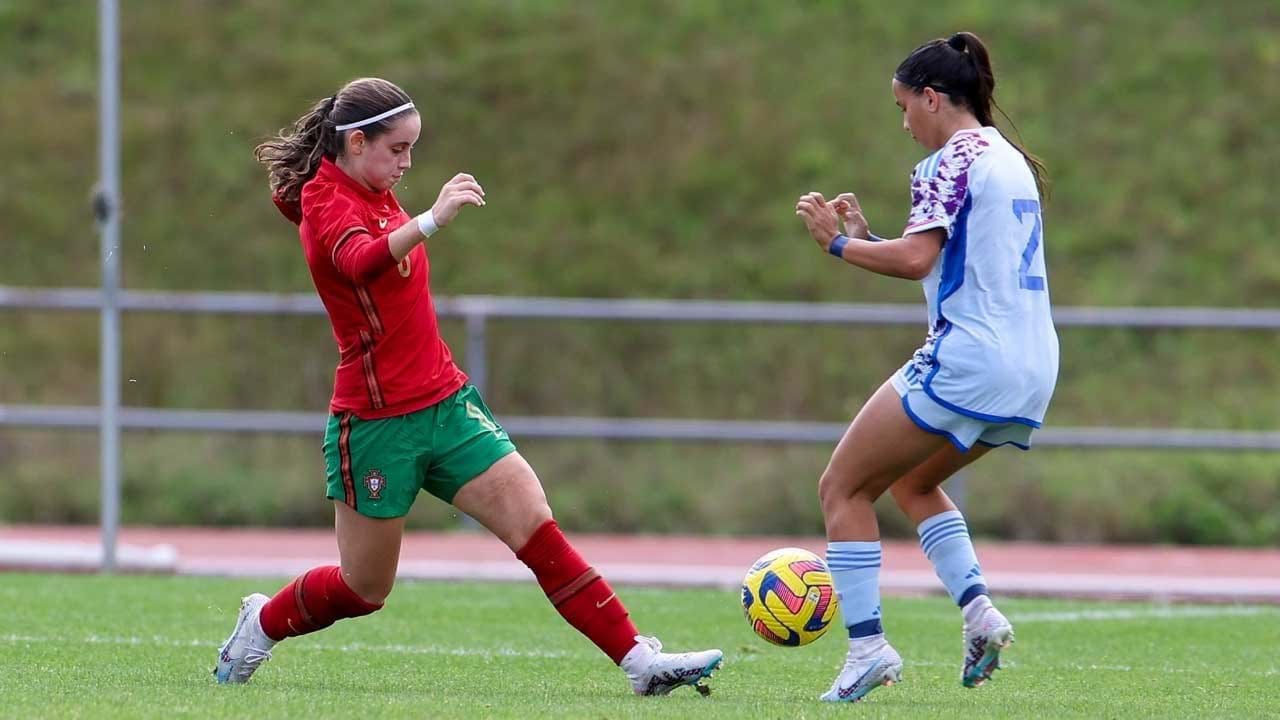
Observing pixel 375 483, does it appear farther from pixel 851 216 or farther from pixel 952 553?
pixel 952 553

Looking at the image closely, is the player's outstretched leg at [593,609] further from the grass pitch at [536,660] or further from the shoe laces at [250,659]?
the shoe laces at [250,659]

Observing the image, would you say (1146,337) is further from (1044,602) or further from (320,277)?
(320,277)

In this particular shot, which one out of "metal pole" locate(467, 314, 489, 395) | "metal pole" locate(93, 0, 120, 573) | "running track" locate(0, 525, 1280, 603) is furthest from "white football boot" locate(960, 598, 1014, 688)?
"metal pole" locate(467, 314, 489, 395)

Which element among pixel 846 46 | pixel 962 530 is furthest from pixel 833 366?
pixel 962 530

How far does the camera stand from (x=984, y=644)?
18.1 feet

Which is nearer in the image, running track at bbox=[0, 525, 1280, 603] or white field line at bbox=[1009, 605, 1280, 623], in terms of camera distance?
white field line at bbox=[1009, 605, 1280, 623]

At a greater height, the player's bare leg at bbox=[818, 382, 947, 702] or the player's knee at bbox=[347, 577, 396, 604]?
the player's bare leg at bbox=[818, 382, 947, 702]

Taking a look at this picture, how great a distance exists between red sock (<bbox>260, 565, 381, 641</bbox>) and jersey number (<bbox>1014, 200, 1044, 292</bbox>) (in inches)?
86.6

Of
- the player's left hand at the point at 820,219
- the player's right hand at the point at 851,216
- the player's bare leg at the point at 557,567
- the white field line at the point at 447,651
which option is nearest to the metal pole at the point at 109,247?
the white field line at the point at 447,651

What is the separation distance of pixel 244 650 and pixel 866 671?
194cm

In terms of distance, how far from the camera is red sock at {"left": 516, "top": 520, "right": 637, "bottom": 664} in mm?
5758

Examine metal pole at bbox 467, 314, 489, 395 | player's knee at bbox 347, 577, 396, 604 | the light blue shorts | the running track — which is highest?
the light blue shorts

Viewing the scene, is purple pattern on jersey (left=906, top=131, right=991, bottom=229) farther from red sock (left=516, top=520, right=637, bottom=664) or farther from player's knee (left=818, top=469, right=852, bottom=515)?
red sock (left=516, top=520, right=637, bottom=664)

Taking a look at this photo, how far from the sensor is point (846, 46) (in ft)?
69.6
